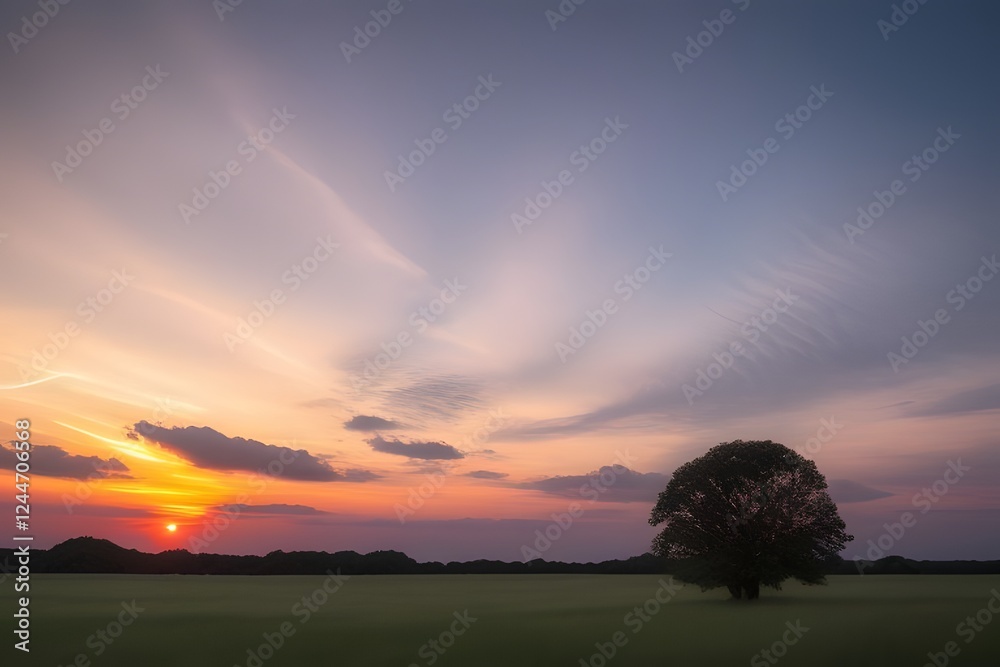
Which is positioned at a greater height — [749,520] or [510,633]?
[749,520]

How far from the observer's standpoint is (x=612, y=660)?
1193 inches

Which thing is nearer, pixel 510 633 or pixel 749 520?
pixel 510 633

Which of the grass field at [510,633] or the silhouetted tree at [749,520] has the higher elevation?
the silhouetted tree at [749,520]

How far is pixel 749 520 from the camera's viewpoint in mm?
59656

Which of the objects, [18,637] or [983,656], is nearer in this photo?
[983,656]

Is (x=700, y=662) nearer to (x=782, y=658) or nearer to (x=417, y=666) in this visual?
(x=782, y=658)

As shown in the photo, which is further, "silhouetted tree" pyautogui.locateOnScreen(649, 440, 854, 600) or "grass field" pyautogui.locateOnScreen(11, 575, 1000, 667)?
"silhouetted tree" pyautogui.locateOnScreen(649, 440, 854, 600)

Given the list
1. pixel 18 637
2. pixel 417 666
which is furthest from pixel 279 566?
pixel 417 666

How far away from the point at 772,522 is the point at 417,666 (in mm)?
41270

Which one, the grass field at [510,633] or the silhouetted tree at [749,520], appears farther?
the silhouetted tree at [749,520]

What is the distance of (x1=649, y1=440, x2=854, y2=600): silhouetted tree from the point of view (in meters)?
58.5

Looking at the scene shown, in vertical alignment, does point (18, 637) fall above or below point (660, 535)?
below

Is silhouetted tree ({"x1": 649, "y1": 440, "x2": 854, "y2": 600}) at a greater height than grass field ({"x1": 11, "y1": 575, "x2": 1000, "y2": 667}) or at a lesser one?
greater

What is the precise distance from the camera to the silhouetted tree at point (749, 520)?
58.5 meters
